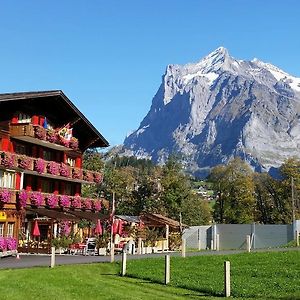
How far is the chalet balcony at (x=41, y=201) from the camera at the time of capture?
38.2 metres

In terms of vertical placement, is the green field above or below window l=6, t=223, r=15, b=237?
below

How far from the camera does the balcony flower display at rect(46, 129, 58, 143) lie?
43.1 metres

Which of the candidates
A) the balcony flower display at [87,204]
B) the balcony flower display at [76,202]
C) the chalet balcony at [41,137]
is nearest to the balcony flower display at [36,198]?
the chalet balcony at [41,137]

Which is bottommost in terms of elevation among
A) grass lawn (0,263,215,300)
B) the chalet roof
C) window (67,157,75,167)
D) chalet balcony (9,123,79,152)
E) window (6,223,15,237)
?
grass lawn (0,263,215,300)

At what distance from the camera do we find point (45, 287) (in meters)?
18.0

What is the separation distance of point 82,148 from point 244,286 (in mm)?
35231

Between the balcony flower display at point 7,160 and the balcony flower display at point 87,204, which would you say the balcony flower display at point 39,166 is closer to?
the balcony flower display at point 7,160

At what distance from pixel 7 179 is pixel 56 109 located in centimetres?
907

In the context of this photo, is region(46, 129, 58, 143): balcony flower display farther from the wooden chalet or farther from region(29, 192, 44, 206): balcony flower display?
region(29, 192, 44, 206): balcony flower display

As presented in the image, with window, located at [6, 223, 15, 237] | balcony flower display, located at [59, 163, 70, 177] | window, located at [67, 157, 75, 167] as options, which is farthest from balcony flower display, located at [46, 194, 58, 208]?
window, located at [67, 157, 75, 167]

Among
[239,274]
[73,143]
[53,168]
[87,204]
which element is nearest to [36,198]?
[53,168]

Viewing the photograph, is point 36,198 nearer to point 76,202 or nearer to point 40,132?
point 40,132

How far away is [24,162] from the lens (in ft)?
130

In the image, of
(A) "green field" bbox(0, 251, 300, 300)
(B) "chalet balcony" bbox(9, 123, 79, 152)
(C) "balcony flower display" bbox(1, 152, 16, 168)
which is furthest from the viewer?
(B) "chalet balcony" bbox(9, 123, 79, 152)
